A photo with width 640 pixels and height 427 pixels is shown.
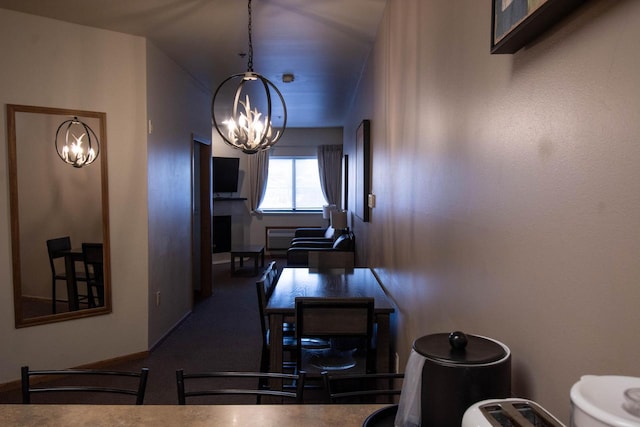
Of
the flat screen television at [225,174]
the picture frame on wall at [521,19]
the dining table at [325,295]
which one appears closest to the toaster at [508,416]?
the picture frame on wall at [521,19]

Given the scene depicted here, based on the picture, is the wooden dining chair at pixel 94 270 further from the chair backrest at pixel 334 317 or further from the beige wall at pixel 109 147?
the chair backrest at pixel 334 317

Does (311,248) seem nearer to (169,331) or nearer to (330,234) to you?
(330,234)

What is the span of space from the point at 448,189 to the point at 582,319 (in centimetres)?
84

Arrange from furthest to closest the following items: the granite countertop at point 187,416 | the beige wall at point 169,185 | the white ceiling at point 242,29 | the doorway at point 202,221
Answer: the doorway at point 202,221
the beige wall at point 169,185
the white ceiling at point 242,29
the granite countertop at point 187,416

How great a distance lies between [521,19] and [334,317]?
1.64 metres

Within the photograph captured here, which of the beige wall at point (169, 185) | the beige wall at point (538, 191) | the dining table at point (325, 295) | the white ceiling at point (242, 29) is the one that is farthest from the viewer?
the beige wall at point (169, 185)

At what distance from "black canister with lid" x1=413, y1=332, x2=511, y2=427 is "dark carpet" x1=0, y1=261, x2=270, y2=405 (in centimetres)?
251

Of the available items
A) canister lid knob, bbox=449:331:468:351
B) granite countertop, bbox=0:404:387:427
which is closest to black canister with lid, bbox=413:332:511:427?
canister lid knob, bbox=449:331:468:351

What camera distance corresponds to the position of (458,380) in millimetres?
889

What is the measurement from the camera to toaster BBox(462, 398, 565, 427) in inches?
27.5

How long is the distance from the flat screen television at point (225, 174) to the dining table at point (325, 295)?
5485mm

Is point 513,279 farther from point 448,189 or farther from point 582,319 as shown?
point 448,189

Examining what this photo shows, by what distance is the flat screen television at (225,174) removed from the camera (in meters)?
8.59

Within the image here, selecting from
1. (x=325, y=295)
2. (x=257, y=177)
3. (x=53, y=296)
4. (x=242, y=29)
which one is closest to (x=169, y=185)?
(x=53, y=296)
